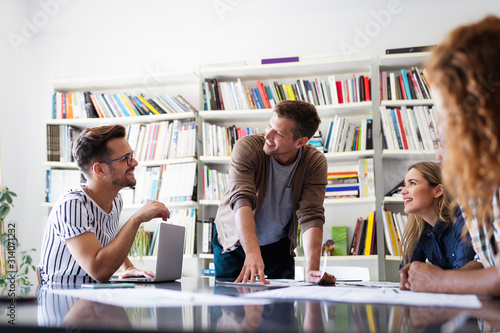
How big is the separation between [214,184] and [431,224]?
5.94 feet

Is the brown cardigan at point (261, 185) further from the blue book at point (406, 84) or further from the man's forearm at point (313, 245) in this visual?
the blue book at point (406, 84)

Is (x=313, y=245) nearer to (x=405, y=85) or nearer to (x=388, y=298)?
(x=388, y=298)

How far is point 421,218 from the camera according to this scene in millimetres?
2332

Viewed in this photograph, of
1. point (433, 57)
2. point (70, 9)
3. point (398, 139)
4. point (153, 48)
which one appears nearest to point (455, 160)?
point (433, 57)

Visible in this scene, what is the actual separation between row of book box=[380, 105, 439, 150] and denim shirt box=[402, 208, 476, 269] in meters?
1.31

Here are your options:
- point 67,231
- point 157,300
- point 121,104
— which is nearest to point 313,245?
point 67,231

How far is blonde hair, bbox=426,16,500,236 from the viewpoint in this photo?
68 centimetres

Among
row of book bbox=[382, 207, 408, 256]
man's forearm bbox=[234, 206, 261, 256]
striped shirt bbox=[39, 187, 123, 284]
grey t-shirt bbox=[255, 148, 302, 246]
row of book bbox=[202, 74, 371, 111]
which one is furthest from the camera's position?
row of book bbox=[202, 74, 371, 111]

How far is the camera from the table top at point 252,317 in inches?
25.2

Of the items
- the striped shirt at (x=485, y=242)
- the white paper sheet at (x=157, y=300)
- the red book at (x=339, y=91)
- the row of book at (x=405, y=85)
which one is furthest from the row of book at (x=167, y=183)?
the striped shirt at (x=485, y=242)

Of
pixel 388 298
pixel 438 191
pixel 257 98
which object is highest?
pixel 257 98

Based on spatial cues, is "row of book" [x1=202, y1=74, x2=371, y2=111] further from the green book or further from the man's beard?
the man's beard

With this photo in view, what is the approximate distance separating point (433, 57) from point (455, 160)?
16 centimetres

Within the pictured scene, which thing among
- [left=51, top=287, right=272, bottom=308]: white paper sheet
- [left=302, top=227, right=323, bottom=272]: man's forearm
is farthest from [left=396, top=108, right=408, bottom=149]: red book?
[left=51, top=287, right=272, bottom=308]: white paper sheet
